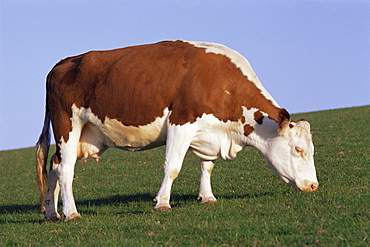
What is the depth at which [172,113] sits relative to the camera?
32.6 feet

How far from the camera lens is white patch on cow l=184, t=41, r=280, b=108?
10.3 metres

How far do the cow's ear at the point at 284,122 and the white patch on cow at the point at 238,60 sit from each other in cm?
52

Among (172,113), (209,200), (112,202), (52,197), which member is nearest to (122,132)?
(172,113)

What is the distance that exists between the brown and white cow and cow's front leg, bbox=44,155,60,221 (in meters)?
0.02

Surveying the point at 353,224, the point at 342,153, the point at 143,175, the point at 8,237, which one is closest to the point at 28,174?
the point at 143,175

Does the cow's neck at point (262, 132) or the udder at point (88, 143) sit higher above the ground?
the cow's neck at point (262, 132)

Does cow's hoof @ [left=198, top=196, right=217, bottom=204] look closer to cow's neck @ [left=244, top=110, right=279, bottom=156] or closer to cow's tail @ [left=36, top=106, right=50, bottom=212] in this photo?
cow's neck @ [left=244, top=110, right=279, bottom=156]

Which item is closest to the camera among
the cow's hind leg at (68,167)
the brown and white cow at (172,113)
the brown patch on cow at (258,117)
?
the brown and white cow at (172,113)

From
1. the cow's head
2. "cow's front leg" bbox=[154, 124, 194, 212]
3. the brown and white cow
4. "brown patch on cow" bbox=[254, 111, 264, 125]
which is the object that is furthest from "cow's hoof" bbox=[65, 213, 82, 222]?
the cow's head

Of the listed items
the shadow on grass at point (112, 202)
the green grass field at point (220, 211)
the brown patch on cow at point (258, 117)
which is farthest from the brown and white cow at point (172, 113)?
the shadow on grass at point (112, 202)

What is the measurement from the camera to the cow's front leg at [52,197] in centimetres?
1091

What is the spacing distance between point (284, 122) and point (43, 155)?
5.06 meters

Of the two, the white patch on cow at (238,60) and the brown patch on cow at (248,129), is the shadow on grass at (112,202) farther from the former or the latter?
the white patch on cow at (238,60)

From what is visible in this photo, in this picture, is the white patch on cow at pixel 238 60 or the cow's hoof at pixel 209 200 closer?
the white patch on cow at pixel 238 60
